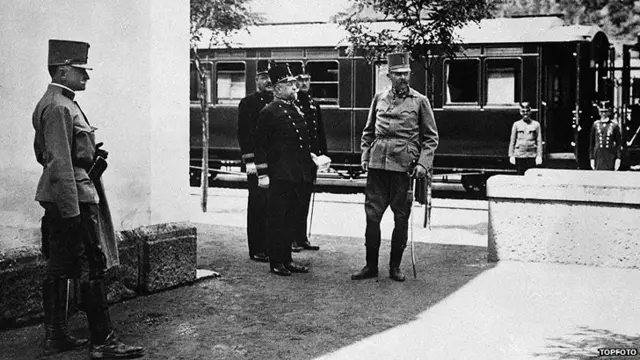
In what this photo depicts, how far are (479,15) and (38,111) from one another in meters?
8.65

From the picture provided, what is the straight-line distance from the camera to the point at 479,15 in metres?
13.2

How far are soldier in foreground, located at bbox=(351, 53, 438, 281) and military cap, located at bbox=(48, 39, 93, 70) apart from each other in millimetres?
3538

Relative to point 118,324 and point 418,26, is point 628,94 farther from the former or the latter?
point 118,324

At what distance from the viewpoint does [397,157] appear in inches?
338

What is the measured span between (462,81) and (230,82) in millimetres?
5452

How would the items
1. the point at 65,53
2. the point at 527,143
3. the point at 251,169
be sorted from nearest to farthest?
the point at 65,53 < the point at 251,169 < the point at 527,143

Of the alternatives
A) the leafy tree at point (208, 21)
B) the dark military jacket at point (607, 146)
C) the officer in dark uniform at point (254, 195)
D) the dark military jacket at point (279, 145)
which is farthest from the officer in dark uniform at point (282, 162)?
the dark military jacket at point (607, 146)

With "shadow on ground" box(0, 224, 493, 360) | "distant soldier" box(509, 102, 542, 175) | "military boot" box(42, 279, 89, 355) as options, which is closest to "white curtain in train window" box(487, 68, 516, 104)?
"distant soldier" box(509, 102, 542, 175)

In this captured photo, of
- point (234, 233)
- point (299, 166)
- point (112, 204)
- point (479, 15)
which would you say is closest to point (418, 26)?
point (479, 15)

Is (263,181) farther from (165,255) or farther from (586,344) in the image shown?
(586,344)

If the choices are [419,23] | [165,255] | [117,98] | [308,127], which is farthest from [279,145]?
[419,23]

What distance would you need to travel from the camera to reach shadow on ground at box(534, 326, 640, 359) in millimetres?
5844

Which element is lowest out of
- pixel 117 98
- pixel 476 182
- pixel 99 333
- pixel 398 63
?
pixel 99 333

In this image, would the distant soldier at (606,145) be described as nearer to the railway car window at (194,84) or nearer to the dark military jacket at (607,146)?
the dark military jacket at (607,146)
